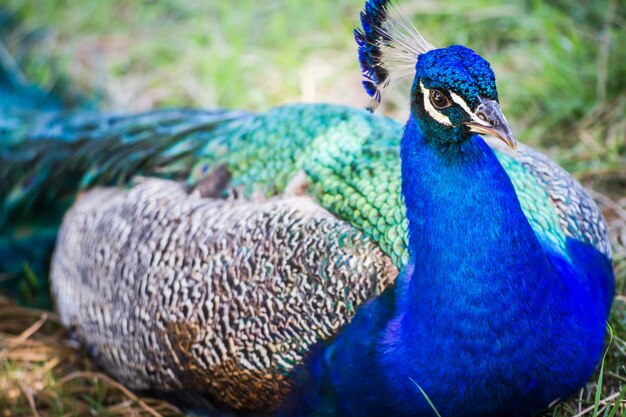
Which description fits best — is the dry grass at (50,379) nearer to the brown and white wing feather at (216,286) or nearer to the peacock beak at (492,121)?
the brown and white wing feather at (216,286)

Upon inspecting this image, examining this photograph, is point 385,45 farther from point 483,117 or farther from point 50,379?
point 50,379

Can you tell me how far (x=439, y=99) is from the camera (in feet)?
5.99

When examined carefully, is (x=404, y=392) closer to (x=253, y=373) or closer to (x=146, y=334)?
(x=253, y=373)

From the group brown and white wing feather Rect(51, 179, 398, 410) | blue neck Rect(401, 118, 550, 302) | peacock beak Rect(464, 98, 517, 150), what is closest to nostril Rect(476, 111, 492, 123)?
peacock beak Rect(464, 98, 517, 150)

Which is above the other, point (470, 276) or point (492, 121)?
point (492, 121)

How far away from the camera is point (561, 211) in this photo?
2.23 m

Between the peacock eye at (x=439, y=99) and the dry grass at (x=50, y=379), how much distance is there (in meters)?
1.21

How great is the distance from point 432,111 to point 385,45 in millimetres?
206

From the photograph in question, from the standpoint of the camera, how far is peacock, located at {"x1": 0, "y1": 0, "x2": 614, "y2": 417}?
188 cm

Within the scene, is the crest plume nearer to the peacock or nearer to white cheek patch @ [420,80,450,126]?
the peacock

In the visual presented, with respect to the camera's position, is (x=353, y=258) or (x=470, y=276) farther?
(x=353, y=258)

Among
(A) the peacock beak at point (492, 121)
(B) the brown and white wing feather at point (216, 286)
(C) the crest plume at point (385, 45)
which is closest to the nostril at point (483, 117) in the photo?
(A) the peacock beak at point (492, 121)

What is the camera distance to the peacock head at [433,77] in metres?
1.77

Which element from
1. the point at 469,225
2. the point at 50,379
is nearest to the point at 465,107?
the point at 469,225
